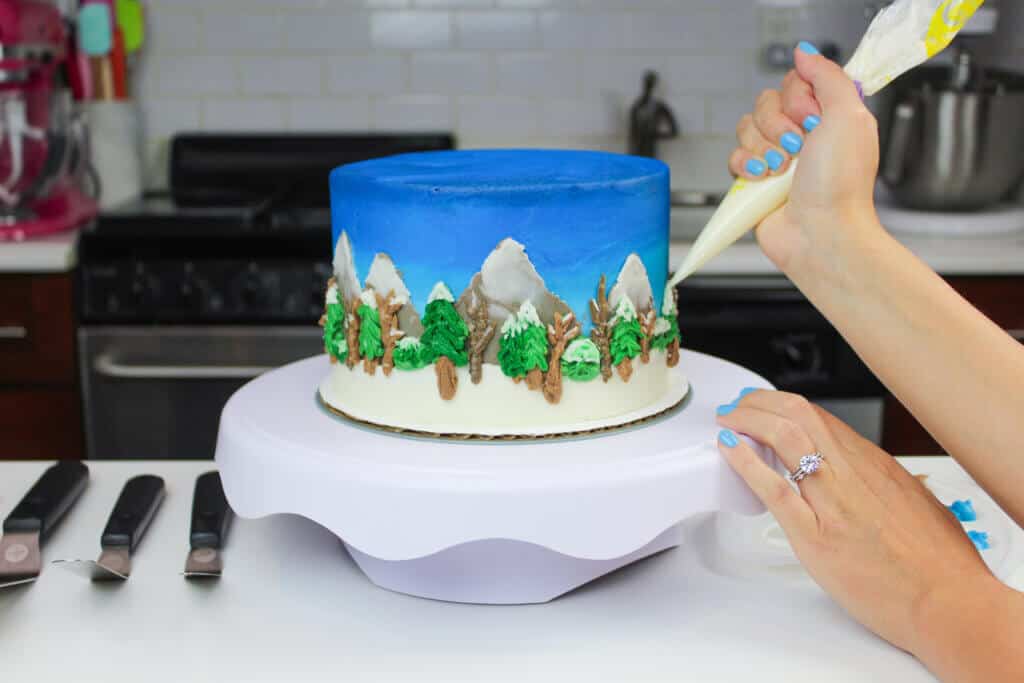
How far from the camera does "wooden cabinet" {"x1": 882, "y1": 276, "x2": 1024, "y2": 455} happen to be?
2312mm

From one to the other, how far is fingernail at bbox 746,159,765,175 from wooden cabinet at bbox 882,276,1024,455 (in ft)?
4.37

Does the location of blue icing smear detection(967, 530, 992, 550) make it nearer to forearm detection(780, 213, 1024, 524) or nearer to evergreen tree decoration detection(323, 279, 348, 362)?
forearm detection(780, 213, 1024, 524)

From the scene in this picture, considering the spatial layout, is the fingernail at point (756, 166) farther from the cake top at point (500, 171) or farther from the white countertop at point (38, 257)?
the white countertop at point (38, 257)

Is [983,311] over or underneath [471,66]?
underneath

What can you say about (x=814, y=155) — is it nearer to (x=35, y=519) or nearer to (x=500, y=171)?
(x=500, y=171)

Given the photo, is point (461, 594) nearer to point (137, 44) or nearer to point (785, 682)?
point (785, 682)

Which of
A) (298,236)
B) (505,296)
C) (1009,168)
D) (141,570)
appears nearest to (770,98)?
(505,296)

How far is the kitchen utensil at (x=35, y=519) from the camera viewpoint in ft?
3.57

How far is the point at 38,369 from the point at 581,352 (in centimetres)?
170

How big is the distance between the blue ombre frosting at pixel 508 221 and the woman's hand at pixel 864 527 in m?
0.19

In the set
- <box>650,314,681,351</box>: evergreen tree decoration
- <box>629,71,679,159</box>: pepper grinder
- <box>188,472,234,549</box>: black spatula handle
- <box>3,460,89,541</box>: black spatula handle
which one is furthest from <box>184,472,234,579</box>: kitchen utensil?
<box>629,71,679,159</box>: pepper grinder

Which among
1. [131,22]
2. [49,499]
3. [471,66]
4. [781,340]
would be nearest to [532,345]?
[49,499]

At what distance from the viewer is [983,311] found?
2.29 m

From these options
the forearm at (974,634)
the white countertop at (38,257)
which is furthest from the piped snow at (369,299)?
the white countertop at (38,257)
